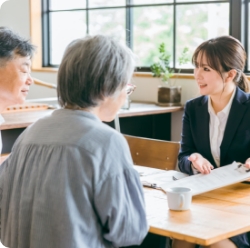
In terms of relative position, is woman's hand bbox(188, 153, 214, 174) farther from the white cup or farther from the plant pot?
the plant pot

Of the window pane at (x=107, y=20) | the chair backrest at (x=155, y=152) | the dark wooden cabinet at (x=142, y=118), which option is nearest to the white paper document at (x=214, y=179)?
the chair backrest at (x=155, y=152)

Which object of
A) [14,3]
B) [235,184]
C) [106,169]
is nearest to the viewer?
[106,169]

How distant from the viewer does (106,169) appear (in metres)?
1.48

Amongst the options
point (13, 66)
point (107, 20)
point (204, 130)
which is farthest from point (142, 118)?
point (13, 66)

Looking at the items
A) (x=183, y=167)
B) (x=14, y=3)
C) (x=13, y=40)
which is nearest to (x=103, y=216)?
(x=13, y=40)

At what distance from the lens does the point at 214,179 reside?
232 cm

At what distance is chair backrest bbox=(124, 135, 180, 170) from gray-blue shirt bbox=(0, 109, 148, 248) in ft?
4.63

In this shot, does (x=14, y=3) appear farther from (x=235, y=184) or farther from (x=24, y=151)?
(x=24, y=151)

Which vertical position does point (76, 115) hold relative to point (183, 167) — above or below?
above

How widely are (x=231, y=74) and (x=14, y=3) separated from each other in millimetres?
3651

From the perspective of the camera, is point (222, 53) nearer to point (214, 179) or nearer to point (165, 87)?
point (214, 179)

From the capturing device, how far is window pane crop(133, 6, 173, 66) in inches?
187

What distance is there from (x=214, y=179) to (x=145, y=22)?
2.85m

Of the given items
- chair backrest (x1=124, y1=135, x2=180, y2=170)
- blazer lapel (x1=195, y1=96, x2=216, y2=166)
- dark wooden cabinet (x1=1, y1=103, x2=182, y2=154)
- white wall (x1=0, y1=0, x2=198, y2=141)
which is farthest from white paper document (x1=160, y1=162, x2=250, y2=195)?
white wall (x1=0, y1=0, x2=198, y2=141)
